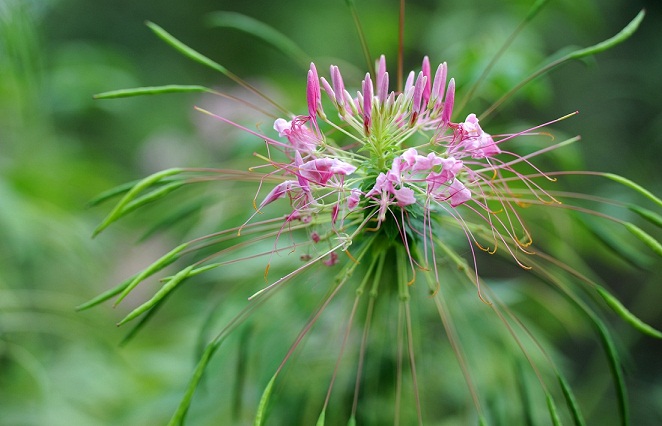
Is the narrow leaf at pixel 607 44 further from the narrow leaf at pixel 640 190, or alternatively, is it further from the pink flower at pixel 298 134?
the pink flower at pixel 298 134

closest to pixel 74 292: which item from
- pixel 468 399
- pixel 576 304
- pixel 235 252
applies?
pixel 235 252

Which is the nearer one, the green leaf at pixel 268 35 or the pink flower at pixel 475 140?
the pink flower at pixel 475 140

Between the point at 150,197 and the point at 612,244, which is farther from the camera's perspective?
the point at 612,244

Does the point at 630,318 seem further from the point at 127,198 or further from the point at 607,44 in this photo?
the point at 127,198

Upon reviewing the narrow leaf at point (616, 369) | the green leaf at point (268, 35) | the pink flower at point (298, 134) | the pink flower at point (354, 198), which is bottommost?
the narrow leaf at point (616, 369)

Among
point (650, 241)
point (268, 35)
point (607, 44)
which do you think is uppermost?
point (268, 35)

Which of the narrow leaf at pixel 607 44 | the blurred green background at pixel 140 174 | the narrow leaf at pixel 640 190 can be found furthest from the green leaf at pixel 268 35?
the narrow leaf at pixel 640 190

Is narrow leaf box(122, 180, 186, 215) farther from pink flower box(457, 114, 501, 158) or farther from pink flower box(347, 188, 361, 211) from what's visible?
pink flower box(457, 114, 501, 158)

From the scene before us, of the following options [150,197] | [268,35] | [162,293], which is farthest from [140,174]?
[162,293]
